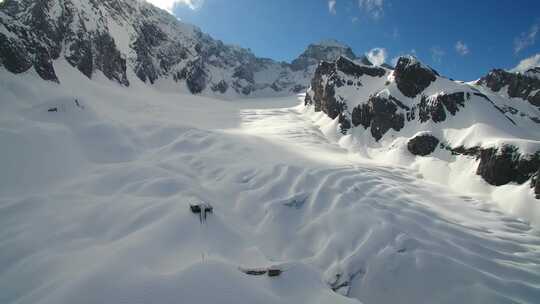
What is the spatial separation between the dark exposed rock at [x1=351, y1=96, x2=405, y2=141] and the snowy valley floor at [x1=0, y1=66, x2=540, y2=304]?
12247mm

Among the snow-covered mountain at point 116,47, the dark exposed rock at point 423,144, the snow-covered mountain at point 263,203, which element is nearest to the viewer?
the snow-covered mountain at point 263,203

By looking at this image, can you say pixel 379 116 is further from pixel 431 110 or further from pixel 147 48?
pixel 147 48

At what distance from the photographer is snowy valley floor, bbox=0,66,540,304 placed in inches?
328

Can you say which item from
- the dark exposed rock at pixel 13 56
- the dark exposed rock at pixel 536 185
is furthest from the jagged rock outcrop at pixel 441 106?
the dark exposed rock at pixel 13 56

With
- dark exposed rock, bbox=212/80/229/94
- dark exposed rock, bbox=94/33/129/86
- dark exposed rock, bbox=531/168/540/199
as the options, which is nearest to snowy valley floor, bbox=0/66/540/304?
dark exposed rock, bbox=531/168/540/199

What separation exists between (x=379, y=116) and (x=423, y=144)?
8.47 meters

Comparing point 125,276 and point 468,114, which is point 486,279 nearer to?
point 125,276

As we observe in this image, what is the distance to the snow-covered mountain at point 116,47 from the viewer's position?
3225cm

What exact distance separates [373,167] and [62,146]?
24.1m

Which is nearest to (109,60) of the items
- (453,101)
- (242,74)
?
(453,101)

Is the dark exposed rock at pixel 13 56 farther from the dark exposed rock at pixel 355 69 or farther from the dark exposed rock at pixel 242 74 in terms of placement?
the dark exposed rock at pixel 242 74

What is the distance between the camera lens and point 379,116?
122 feet

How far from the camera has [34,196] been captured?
13.6 meters

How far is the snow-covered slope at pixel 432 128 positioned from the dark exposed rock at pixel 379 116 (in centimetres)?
12
